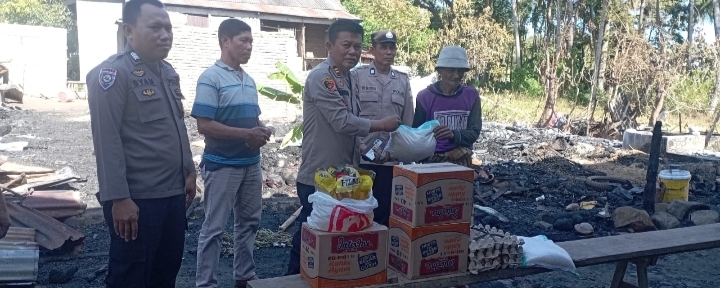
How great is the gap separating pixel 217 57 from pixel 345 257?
14.9 metres

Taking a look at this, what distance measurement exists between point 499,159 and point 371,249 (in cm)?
899

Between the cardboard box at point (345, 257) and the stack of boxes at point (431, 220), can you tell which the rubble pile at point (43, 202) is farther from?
the stack of boxes at point (431, 220)

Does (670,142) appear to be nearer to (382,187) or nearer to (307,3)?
(382,187)

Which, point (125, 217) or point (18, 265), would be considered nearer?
point (125, 217)

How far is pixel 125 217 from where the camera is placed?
2934 millimetres

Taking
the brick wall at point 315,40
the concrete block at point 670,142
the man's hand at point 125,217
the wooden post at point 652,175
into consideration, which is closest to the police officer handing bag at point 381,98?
the man's hand at point 125,217

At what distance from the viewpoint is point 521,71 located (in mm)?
27141

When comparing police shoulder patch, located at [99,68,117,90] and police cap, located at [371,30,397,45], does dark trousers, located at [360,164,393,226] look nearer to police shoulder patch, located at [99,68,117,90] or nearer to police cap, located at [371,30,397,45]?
police cap, located at [371,30,397,45]

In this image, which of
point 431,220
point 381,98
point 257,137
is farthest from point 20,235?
point 431,220

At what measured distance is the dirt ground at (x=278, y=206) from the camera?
5.17m

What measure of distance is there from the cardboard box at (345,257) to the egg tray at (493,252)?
0.55 metres

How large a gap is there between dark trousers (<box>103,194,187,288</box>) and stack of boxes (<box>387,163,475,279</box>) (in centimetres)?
119


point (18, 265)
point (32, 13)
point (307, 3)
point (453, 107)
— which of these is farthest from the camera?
point (32, 13)

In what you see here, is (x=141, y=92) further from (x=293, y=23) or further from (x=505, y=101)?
(x=293, y=23)
